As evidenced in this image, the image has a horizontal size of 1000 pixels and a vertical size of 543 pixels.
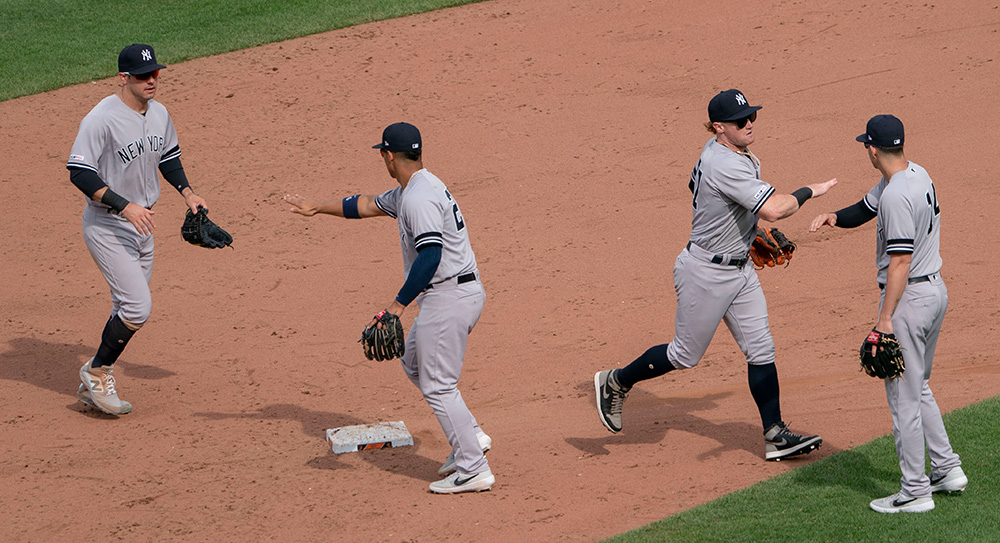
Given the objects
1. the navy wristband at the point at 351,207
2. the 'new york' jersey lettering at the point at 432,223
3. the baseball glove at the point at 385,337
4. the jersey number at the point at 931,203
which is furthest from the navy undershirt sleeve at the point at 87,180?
the jersey number at the point at 931,203

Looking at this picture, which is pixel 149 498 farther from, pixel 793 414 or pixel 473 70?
pixel 473 70

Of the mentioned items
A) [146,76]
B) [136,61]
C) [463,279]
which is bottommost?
[463,279]

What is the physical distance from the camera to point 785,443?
19.8ft

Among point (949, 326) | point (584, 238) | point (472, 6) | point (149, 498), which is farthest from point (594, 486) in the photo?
point (472, 6)

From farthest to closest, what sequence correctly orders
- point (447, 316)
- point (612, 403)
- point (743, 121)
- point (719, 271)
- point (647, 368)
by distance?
point (612, 403)
point (647, 368)
point (719, 271)
point (743, 121)
point (447, 316)

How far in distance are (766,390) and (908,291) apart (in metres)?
1.20

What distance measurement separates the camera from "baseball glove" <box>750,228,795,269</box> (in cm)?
610

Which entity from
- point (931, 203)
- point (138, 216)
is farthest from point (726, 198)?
point (138, 216)

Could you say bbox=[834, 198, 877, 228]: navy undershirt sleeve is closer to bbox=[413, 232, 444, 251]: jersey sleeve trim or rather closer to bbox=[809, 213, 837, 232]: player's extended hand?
bbox=[809, 213, 837, 232]: player's extended hand

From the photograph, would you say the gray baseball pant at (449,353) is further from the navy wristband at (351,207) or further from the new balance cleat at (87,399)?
the new balance cleat at (87,399)

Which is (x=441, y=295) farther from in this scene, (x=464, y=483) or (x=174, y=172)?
(x=174, y=172)

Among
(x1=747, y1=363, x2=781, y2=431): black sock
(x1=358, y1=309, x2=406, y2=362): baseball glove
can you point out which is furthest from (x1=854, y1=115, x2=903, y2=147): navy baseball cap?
(x1=358, y1=309, x2=406, y2=362): baseball glove

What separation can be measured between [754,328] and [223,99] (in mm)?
9320

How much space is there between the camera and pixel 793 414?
673 cm
